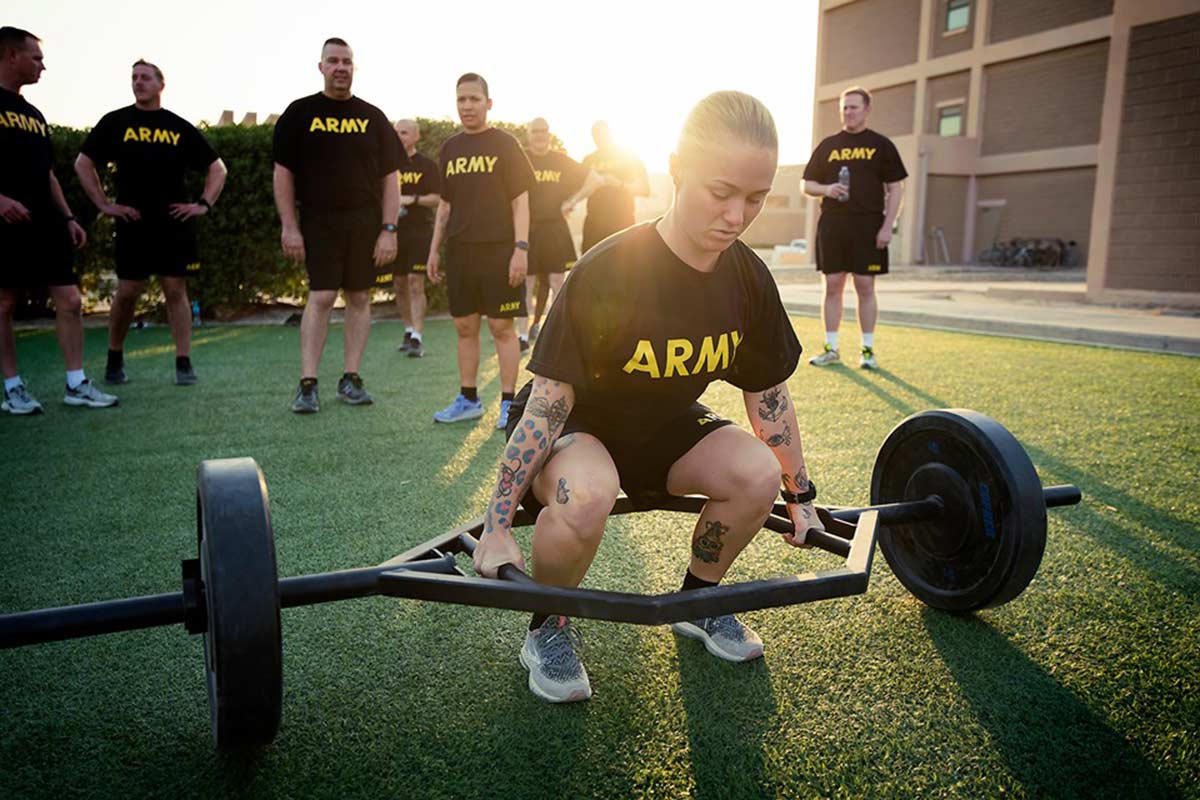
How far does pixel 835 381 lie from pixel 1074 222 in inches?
936

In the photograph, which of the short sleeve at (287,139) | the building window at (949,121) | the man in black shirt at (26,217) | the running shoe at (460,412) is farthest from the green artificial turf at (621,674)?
the building window at (949,121)

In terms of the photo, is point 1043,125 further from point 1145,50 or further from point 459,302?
point 459,302

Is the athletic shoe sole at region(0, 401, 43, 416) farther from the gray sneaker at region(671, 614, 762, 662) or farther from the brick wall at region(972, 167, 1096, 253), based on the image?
the brick wall at region(972, 167, 1096, 253)

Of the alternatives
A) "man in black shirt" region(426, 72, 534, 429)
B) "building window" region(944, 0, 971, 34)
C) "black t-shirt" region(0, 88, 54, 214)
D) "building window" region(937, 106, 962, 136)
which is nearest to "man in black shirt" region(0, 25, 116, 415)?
"black t-shirt" region(0, 88, 54, 214)

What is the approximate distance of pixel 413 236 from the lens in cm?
790

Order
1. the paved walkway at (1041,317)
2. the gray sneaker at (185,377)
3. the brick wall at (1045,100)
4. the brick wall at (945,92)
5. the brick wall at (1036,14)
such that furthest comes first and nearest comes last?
the brick wall at (945,92)
the brick wall at (1045,100)
the brick wall at (1036,14)
the paved walkway at (1041,317)
the gray sneaker at (185,377)

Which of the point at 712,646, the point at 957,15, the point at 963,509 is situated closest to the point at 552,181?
the point at 963,509

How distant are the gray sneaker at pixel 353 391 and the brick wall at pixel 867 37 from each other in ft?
94.0

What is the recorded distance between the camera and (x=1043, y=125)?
2525 cm

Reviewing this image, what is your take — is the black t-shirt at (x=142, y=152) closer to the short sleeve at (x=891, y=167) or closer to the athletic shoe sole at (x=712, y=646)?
the athletic shoe sole at (x=712, y=646)

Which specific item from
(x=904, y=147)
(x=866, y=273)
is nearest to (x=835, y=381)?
(x=866, y=273)

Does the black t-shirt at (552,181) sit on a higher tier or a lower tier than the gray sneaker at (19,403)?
higher

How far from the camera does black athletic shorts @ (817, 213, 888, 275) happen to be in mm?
6477

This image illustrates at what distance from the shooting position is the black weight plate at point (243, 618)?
1.44m
